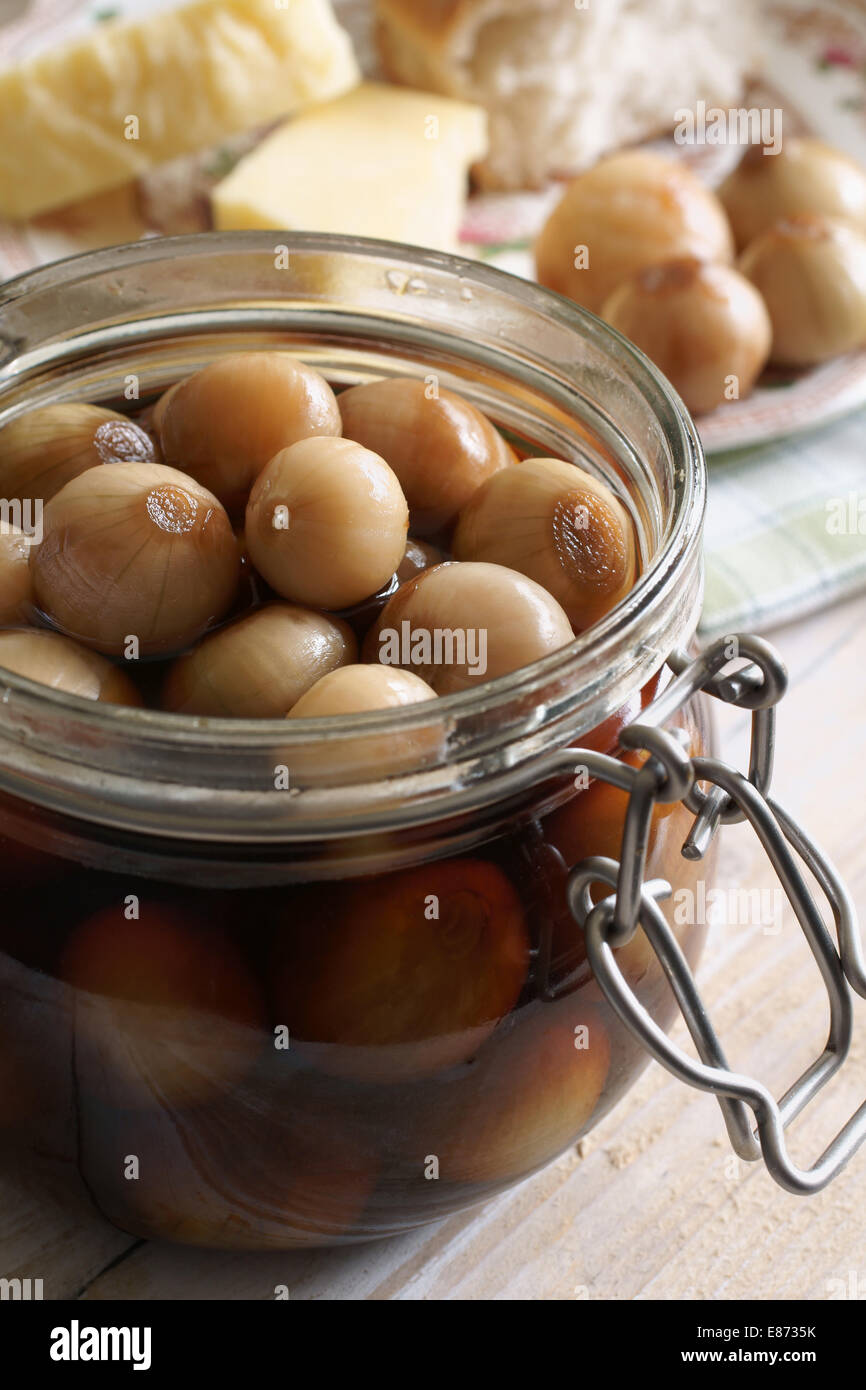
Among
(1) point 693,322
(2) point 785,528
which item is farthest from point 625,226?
(2) point 785,528

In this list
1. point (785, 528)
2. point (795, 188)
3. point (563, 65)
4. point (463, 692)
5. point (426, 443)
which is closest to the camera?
point (463, 692)

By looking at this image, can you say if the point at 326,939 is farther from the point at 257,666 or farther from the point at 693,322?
the point at 693,322

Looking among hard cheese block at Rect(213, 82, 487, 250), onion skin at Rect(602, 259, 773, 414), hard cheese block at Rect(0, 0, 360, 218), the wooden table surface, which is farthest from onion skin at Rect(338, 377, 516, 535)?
hard cheese block at Rect(0, 0, 360, 218)

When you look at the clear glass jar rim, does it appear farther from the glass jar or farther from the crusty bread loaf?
the crusty bread loaf

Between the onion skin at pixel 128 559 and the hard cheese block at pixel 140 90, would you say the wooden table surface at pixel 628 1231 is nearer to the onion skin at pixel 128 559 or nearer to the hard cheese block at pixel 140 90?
the onion skin at pixel 128 559

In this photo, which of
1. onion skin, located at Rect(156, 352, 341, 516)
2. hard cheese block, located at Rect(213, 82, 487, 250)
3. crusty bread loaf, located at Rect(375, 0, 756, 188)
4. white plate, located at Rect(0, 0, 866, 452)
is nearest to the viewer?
onion skin, located at Rect(156, 352, 341, 516)

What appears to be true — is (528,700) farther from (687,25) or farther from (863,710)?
(687,25)

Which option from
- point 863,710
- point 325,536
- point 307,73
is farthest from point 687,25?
point 325,536
